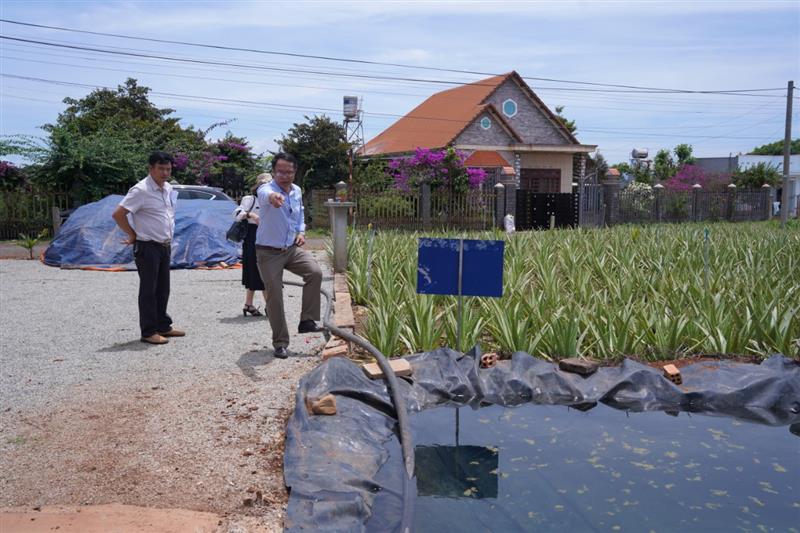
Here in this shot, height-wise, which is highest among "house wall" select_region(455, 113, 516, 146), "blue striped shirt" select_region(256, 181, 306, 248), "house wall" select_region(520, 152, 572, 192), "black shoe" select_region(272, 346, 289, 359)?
"house wall" select_region(455, 113, 516, 146)

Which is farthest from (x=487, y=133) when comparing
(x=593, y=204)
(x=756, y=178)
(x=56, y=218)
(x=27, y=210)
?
(x=27, y=210)

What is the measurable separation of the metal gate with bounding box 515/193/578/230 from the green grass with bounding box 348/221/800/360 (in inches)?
624

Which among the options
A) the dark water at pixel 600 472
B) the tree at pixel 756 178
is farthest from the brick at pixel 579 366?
the tree at pixel 756 178

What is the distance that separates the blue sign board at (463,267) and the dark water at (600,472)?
1.01 meters

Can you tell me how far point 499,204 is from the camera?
25.4m

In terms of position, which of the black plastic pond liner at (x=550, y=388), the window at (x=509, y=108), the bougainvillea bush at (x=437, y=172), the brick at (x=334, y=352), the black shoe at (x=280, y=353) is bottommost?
the black plastic pond liner at (x=550, y=388)

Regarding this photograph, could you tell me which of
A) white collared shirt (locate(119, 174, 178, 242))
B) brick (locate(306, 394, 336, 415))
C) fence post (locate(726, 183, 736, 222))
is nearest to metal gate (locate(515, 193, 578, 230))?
fence post (locate(726, 183, 736, 222))

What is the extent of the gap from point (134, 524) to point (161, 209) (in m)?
4.13

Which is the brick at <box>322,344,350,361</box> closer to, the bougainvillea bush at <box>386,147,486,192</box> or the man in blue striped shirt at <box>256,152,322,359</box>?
the man in blue striped shirt at <box>256,152,322,359</box>

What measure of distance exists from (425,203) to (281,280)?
1772 cm

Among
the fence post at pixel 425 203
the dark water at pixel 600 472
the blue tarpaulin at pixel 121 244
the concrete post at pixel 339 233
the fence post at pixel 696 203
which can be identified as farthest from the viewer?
the fence post at pixel 696 203

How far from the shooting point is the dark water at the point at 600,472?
4.23 meters

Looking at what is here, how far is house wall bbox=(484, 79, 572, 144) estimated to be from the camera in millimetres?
34375

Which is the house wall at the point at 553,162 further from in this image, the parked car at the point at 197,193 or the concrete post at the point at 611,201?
the parked car at the point at 197,193
